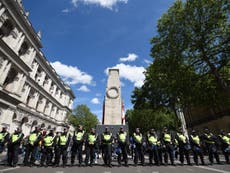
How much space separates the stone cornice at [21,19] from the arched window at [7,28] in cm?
96

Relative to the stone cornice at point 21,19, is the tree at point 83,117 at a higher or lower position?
lower

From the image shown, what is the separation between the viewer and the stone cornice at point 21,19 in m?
17.8

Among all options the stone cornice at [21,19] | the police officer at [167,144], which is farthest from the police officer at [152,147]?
the stone cornice at [21,19]

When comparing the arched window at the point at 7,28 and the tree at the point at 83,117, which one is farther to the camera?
the tree at the point at 83,117

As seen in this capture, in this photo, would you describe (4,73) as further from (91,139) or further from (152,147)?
(152,147)

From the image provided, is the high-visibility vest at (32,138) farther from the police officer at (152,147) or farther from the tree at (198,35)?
the tree at (198,35)

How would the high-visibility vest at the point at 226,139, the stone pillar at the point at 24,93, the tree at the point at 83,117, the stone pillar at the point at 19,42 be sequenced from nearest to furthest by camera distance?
the high-visibility vest at the point at 226,139 → the stone pillar at the point at 19,42 → the stone pillar at the point at 24,93 → the tree at the point at 83,117

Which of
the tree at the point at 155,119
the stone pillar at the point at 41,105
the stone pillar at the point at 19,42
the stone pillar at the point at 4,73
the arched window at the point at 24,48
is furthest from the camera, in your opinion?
the stone pillar at the point at 41,105

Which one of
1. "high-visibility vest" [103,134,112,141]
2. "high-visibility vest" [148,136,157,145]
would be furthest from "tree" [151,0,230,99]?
"high-visibility vest" [103,134,112,141]

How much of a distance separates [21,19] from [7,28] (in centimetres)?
227

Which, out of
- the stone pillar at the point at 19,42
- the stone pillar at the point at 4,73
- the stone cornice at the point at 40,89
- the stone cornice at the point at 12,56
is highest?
the stone pillar at the point at 19,42

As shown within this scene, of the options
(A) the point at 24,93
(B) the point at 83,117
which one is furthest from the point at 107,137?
(B) the point at 83,117

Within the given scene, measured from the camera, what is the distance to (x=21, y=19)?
66.1ft

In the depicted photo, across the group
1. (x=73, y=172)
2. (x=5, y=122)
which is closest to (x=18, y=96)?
(x=5, y=122)
